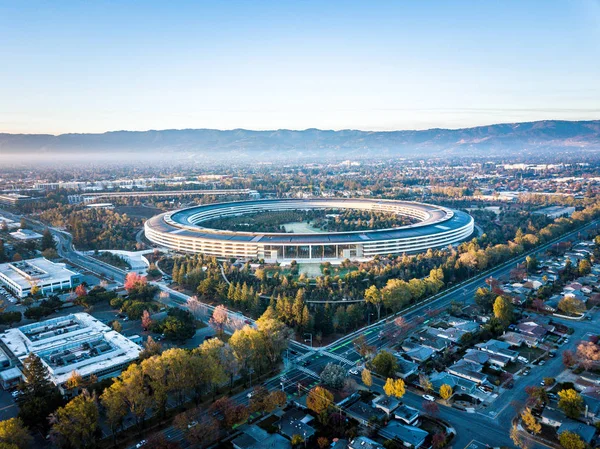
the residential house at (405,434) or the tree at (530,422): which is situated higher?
the tree at (530,422)

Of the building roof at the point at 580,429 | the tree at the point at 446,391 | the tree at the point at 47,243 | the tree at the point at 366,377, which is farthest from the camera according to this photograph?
the tree at the point at 47,243

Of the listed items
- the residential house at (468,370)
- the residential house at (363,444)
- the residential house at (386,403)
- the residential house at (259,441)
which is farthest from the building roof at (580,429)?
the residential house at (259,441)

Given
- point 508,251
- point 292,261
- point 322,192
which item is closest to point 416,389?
point 292,261

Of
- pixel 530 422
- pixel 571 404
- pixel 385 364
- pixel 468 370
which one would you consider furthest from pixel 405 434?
pixel 571 404

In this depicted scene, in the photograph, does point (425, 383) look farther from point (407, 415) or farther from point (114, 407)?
point (114, 407)

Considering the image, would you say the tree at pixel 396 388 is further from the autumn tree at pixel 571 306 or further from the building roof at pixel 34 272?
the building roof at pixel 34 272

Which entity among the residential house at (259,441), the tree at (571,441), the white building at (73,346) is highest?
the white building at (73,346)

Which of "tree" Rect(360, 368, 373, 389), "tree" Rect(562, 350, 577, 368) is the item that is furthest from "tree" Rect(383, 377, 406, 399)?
"tree" Rect(562, 350, 577, 368)
